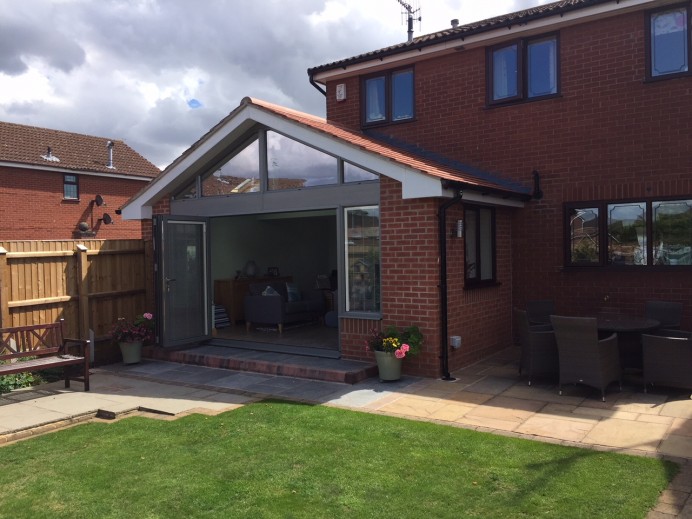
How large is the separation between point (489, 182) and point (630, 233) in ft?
7.78

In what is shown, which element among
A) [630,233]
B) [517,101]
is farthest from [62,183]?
[630,233]

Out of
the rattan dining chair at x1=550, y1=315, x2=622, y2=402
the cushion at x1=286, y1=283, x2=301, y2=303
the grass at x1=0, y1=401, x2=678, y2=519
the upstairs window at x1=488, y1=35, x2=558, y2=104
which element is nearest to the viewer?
the grass at x1=0, y1=401, x2=678, y2=519

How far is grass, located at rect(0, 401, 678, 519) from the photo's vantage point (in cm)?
404

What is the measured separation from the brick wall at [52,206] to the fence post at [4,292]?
14.6 m

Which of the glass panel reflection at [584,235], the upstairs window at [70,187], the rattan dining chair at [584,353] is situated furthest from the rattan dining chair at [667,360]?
the upstairs window at [70,187]

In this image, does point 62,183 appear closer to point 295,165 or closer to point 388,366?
point 295,165

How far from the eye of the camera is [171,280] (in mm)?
9945

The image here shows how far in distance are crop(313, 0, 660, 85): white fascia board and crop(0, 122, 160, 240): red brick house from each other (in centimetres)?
1229

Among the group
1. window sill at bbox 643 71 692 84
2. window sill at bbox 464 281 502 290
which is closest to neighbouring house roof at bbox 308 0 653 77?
window sill at bbox 643 71 692 84

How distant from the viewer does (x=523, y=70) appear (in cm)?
1016

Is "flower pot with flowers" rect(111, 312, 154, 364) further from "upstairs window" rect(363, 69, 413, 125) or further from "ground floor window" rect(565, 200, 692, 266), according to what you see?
"ground floor window" rect(565, 200, 692, 266)

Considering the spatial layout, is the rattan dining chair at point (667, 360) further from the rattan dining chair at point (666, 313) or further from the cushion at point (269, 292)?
the cushion at point (269, 292)

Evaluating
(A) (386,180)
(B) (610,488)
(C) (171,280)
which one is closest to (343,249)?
(A) (386,180)

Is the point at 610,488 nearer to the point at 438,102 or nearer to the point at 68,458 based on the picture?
the point at 68,458
